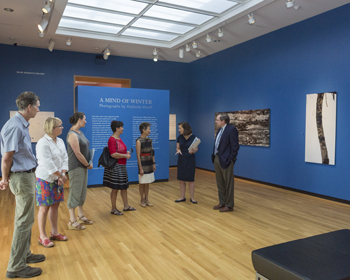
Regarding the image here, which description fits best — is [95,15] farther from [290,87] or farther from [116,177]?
[290,87]

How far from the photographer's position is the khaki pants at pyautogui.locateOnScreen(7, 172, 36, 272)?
2.91 meters

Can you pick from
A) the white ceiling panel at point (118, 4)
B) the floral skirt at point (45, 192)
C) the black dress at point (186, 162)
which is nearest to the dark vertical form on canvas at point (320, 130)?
the black dress at point (186, 162)

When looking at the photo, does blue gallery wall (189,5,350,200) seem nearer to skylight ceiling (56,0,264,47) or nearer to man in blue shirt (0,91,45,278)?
skylight ceiling (56,0,264,47)

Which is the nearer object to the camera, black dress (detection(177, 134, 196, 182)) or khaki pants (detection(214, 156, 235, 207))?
khaki pants (detection(214, 156, 235, 207))

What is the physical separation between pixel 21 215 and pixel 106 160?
2.15 metres

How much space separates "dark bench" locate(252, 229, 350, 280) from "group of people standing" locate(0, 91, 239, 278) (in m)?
2.32

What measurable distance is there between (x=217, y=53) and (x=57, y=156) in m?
8.12

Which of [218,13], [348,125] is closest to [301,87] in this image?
[348,125]

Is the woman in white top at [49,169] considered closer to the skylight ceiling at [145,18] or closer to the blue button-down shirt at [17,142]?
the blue button-down shirt at [17,142]

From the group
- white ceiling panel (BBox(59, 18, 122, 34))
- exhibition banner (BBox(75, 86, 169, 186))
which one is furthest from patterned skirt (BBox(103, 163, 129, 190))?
white ceiling panel (BBox(59, 18, 122, 34))

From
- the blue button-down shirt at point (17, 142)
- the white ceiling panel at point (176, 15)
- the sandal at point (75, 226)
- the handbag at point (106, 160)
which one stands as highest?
the white ceiling panel at point (176, 15)

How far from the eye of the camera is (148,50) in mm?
10156

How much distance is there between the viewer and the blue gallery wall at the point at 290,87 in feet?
21.0

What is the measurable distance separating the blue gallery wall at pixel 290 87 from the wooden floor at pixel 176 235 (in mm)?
787
